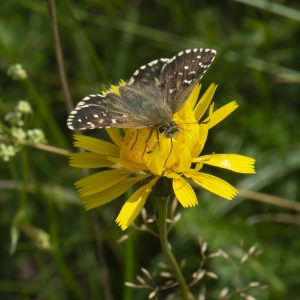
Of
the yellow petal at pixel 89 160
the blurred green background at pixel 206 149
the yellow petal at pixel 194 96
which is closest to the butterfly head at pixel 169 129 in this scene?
the yellow petal at pixel 194 96

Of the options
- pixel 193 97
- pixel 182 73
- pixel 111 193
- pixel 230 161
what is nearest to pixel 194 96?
pixel 193 97

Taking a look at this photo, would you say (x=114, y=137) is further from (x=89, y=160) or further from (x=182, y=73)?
(x=182, y=73)

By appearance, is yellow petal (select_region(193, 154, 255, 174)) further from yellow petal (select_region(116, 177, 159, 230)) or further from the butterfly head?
yellow petal (select_region(116, 177, 159, 230))

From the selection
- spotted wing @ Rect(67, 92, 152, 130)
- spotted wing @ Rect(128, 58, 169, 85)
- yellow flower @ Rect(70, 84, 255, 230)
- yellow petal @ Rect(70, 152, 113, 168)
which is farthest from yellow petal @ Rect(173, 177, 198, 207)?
spotted wing @ Rect(128, 58, 169, 85)

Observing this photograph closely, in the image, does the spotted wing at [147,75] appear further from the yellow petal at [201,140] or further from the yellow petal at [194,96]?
the yellow petal at [201,140]

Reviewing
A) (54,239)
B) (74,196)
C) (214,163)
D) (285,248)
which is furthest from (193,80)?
(74,196)

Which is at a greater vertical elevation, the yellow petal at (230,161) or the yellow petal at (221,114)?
the yellow petal at (221,114)
